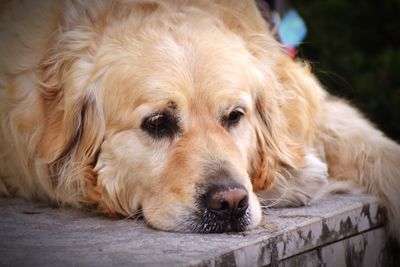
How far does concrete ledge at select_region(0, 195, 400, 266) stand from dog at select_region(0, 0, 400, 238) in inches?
5.2

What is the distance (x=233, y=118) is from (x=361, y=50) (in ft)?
12.5

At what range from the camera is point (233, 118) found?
4.01 metres

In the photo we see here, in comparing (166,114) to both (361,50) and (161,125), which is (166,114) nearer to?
(161,125)

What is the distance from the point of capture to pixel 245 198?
3.61 metres

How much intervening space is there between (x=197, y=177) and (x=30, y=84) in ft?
4.32

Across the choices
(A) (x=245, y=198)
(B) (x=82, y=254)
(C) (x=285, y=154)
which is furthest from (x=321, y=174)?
(B) (x=82, y=254)

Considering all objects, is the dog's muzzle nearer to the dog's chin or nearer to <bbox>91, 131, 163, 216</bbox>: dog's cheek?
the dog's chin

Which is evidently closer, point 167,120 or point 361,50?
point 167,120

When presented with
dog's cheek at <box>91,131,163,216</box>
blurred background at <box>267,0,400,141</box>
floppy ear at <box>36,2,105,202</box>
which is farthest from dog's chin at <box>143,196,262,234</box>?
blurred background at <box>267,0,400,141</box>

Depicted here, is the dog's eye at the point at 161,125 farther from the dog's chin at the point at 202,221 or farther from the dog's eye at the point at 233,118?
the dog's chin at the point at 202,221

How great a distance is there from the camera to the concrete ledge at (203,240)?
3104mm

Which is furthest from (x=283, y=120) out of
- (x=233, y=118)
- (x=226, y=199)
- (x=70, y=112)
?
(x=70, y=112)

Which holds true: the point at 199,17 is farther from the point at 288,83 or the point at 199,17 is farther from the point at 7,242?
the point at 7,242

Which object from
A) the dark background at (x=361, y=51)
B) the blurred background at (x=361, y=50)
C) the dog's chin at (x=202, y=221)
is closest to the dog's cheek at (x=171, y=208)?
the dog's chin at (x=202, y=221)
